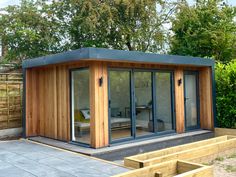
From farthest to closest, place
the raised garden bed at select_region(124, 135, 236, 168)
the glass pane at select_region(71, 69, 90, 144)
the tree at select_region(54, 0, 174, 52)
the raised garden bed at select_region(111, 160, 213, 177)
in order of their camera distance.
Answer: the tree at select_region(54, 0, 174, 52)
the glass pane at select_region(71, 69, 90, 144)
the raised garden bed at select_region(124, 135, 236, 168)
the raised garden bed at select_region(111, 160, 213, 177)

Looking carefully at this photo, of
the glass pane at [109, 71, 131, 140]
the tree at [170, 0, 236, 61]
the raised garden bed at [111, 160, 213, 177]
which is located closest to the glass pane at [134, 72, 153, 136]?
the glass pane at [109, 71, 131, 140]

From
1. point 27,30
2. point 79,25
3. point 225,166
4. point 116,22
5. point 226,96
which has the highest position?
point 116,22

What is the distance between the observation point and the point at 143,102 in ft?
24.7

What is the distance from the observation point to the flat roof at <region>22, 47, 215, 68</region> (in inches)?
234

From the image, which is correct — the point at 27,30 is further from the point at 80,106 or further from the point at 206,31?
the point at 206,31

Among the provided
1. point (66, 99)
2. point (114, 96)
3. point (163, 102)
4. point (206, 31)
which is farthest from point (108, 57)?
point (206, 31)

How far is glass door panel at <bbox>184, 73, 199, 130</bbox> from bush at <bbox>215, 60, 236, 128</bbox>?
0.71 metres

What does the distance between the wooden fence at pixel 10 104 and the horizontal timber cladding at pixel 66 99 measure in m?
0.94

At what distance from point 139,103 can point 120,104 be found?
2.16ft

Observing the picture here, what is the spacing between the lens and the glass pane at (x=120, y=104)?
6.81 metres

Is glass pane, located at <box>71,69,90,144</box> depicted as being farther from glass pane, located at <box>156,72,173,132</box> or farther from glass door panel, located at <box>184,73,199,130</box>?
glass door panel, located at <box>184,73,199,130</box>

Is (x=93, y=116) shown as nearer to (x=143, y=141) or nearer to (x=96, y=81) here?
(x=96, y=81)

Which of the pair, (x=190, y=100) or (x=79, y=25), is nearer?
(x=190, y=100)

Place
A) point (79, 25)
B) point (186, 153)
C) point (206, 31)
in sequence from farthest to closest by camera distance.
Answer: point (206, 31)
point (79, 25)
point (186, 153)
